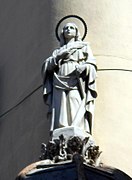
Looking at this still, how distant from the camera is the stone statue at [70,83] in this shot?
33.1ft

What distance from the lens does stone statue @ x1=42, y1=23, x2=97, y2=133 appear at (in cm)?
1010

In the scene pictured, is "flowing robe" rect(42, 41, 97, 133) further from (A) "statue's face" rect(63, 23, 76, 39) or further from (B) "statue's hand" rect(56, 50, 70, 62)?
(A) "statue's face" rect(63, 23, 76, 39)

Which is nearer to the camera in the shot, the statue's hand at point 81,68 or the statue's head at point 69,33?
the statue's hand at point 81,68

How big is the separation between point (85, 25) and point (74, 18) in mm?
204

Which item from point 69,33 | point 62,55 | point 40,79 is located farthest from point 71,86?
point 40,79

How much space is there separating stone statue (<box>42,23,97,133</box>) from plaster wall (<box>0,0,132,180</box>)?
430mm

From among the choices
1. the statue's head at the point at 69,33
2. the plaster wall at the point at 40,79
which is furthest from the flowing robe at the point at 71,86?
the plaster wall at the point at 40,79

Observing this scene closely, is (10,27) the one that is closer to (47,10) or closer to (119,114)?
(47,10)

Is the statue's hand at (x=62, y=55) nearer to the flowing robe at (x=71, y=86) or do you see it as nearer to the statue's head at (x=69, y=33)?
the flowing robe at (x=71, y=86)

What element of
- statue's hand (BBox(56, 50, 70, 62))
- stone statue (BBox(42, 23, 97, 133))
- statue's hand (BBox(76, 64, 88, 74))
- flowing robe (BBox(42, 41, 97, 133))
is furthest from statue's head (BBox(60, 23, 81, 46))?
statue's hand (BBox(76, 64, 88, 74))

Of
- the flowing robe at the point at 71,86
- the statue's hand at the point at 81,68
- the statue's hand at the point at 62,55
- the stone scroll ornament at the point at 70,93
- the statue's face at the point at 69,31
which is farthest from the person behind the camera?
the statue's face at the point at 69,31

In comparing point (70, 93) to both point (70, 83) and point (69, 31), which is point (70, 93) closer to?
point (70, 83)

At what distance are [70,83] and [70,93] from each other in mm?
158

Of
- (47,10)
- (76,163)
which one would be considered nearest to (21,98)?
(47,10)
